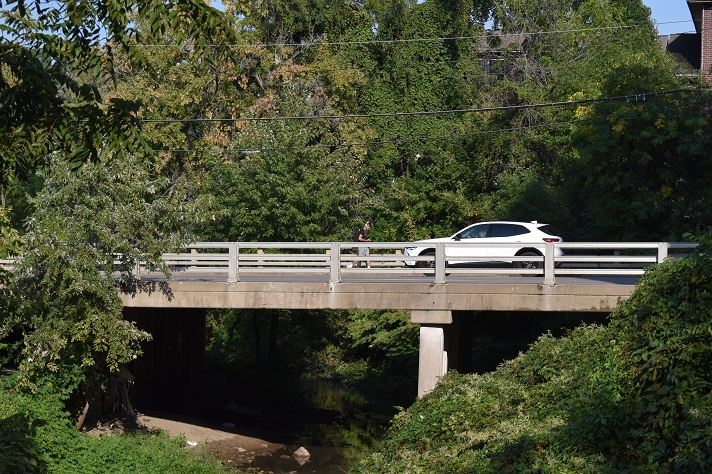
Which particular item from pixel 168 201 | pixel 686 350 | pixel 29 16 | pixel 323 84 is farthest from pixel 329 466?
pixel 323 84

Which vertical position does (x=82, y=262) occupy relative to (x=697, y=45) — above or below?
below

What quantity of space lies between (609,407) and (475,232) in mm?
15587

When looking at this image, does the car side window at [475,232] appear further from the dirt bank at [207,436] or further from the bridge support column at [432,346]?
the dirt bank at [207,436]

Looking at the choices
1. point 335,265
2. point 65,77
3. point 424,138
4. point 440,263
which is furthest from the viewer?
point 424,138

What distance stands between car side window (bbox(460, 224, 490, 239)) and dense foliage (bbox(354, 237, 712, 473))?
10.4 metres

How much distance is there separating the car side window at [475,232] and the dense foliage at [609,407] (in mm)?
10424

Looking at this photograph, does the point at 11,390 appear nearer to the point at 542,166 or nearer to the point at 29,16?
the point at 29,16

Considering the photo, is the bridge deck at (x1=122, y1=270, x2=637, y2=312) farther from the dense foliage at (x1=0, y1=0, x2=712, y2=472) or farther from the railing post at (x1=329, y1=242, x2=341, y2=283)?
the dense foliage at (x1=0, y1=0, x2=712, y2=472)

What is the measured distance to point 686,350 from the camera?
11.0 metres

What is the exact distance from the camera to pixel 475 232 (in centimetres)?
2680

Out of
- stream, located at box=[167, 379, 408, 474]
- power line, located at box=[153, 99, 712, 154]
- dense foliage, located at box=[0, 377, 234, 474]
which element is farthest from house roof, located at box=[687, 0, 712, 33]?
dense foliage, located at box=[0, 377, 234, 474]

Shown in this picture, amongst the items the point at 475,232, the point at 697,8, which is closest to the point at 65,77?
the point at 475,232

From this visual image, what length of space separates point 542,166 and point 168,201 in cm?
2295

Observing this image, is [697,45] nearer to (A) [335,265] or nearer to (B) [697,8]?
(B) [697,8]
